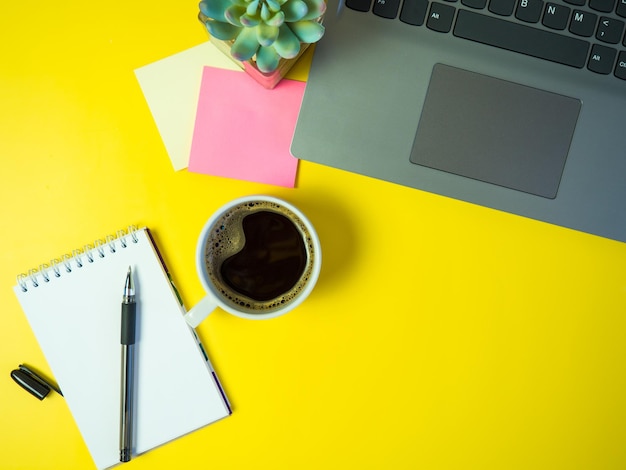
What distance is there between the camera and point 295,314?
0.64 meters

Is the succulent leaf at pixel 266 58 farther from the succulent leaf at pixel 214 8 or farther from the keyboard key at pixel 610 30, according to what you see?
the keyboard key at pixel 610 30

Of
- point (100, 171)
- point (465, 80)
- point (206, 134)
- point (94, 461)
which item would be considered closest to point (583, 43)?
point (465, 80)

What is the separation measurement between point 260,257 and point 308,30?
0.81 feet

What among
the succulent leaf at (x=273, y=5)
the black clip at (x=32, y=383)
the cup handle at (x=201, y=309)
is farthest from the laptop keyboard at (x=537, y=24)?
the black clip at (x=32, y=383)

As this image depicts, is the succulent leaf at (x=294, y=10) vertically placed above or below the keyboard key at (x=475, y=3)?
below

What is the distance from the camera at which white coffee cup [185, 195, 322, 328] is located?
0.55m

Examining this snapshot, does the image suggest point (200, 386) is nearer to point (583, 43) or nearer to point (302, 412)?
point (302, 412)

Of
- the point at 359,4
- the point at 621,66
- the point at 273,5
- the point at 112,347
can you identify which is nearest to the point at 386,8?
the point at 359,4

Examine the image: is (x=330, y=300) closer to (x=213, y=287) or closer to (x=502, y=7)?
(x=213, y=287)

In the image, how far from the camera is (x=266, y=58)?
0.52m

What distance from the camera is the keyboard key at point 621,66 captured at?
0.56 metres

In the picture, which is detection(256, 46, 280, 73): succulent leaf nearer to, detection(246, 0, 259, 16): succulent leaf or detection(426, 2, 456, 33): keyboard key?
detection(246, 0, 259, 16): succulent leaf

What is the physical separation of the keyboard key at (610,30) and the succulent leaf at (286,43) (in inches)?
12.3

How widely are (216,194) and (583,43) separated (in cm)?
43
